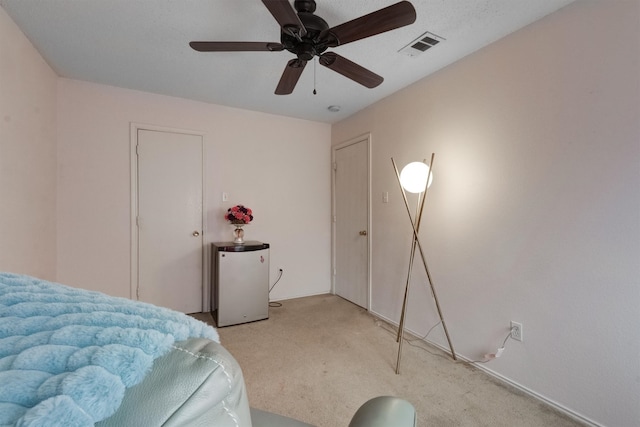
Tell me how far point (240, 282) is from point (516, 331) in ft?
8.13

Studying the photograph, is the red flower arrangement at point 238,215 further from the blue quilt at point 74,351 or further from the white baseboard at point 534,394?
the blue quilt at point 74,351

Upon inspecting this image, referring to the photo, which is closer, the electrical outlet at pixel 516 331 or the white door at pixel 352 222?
the electrical outlet at pixel 516 331

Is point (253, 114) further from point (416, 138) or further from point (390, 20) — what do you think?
point (390, 20)

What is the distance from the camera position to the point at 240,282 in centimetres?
298

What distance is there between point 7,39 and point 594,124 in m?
3.72

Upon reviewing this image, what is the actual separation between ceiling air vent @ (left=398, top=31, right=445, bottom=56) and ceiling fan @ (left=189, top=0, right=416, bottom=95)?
51cm

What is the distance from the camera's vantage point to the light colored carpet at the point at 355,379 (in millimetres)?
1651

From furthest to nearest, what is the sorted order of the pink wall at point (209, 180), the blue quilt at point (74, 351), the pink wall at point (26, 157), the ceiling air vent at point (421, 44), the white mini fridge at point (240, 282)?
the white mini fridge at point (240, 282) < the pink wall at point (209, 180) < the ceiling air vent at point (421, 44) < the pink wall at point (26, 157) < the blue quilt at point (74, 351)

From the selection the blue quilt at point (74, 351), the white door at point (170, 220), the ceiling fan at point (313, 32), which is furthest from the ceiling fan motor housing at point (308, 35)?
the white door at point (170, 220)

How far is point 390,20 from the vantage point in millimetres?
1418

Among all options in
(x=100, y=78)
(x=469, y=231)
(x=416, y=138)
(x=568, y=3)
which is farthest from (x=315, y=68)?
(x=100, y=78)

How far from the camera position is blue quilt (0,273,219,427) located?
31 centimetres

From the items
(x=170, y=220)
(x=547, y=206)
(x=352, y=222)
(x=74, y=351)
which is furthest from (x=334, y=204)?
(x=74, y=351)

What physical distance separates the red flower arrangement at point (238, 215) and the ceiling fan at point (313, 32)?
1.68 m
